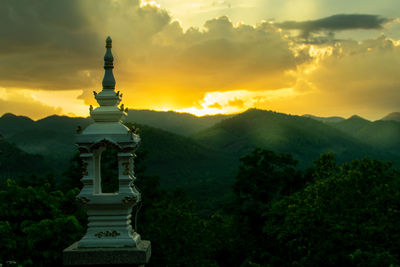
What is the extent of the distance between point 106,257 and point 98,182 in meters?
2.03

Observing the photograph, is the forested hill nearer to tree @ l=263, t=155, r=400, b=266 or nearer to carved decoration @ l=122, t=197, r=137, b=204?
tree @ l=263, t=155, r=400, b=266

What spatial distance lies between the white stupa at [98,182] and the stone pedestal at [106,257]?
32cm

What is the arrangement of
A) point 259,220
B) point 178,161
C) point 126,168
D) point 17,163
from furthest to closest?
point 178,161 < point 17,163 < point 259,220 < point 126,168

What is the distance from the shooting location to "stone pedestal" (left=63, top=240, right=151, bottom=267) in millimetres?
11492

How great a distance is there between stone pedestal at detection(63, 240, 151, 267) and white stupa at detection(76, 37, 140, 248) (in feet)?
1.05

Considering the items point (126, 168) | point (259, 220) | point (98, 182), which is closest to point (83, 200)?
point (98, 182)

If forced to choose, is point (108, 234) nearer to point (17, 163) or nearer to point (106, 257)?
point (106, 257)

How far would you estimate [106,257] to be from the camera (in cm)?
1155

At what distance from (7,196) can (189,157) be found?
139m

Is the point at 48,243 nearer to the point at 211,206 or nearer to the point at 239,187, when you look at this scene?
the point at 239,187

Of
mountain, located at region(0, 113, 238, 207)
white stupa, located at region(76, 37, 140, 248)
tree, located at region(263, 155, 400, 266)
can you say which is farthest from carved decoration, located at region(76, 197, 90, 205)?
mountain, located at region(0, 113, 238, 207)

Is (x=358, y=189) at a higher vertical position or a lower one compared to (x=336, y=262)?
higher

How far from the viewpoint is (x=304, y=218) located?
26234mm

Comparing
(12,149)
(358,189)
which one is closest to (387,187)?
(358,189)
